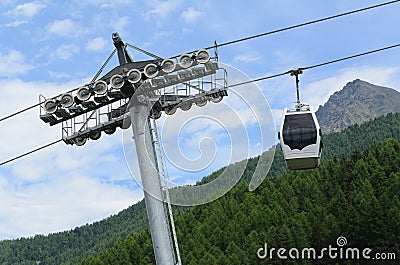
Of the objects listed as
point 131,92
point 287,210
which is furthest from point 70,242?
point 131,92

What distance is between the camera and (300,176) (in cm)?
4525

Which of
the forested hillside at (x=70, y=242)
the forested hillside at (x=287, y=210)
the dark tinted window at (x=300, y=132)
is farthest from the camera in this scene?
the forested hillside at (x=70, y=242)

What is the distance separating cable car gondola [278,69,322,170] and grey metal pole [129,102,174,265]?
122 inches

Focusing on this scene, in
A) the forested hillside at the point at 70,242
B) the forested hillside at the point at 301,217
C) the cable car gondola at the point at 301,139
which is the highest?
the forested hillside at the point at 70,242

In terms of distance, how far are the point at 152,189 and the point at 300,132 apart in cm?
341

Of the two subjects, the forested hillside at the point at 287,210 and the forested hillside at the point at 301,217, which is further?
the forested hillside at the point at 287,210

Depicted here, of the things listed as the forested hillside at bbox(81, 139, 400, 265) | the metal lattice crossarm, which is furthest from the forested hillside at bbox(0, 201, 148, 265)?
the metal lattice crossarm

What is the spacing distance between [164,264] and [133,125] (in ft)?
7.70

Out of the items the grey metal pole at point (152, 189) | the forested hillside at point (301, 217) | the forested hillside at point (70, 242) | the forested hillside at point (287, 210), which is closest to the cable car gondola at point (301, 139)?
the grey metal pole at point (152, 189)

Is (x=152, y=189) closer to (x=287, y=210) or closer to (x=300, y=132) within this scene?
(x=300, y=132)

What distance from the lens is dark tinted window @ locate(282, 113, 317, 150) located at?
7.52 metres

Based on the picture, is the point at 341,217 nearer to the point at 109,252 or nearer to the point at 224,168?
the point at 109,252

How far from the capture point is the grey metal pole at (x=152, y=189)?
10.2 m

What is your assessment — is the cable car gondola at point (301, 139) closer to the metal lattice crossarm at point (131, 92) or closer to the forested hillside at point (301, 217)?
the metal lattice crossarm at point (131, 92)
